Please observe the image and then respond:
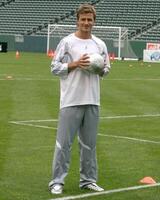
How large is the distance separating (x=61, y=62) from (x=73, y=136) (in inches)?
33.0

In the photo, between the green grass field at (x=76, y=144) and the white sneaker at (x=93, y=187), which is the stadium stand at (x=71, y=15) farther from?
the white sneaker at (x=93, y=187)

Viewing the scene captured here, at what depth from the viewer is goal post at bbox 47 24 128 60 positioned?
52.2 metres

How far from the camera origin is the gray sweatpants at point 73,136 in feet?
24.5

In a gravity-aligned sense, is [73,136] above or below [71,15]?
below

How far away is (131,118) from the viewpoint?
15.2m

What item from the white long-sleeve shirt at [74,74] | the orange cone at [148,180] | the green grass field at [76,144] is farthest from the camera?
the orange cone at [148,180]

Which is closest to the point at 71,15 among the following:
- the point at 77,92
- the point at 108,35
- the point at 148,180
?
the point at 108,35

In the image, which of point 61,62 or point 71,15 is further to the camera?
point 71,15

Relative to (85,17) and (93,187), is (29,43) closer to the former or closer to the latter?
(93,187)

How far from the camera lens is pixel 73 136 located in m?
7.55

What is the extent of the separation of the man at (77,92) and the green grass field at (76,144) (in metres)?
0.45

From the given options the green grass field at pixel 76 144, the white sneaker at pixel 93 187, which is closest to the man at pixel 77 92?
the white sneaker at pixel 93 187

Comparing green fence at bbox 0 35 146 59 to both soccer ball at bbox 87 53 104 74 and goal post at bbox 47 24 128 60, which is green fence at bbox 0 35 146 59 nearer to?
goal post at bbox 47 24 128 60

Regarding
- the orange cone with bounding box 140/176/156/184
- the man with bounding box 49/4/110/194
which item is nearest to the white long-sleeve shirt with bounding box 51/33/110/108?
the man with bounding box 49/4/110/194
